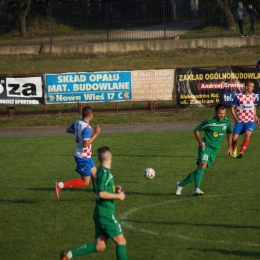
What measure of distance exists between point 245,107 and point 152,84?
10.2m

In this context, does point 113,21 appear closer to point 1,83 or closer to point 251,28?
point 251,28

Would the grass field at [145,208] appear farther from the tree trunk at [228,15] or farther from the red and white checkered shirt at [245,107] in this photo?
the tree trunk at [228,15]

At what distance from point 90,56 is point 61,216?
2742 centimetres

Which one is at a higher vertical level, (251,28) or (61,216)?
(251,28)

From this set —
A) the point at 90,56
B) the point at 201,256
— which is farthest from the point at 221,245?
the point at 90,56

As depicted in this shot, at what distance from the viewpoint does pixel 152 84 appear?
2942 cm

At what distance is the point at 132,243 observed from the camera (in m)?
10.8

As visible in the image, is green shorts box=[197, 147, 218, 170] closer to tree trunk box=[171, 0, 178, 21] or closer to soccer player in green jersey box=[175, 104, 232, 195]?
soccer player in green jersey box=[175, 104, 232, 195]

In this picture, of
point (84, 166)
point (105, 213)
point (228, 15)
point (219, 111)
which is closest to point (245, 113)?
point (219, 111)

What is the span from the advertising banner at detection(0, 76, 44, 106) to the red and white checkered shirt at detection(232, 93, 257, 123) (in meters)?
11.8

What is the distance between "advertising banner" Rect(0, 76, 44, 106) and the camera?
29.3 m

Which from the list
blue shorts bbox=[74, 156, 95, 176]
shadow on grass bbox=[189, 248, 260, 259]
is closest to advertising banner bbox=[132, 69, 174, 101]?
blue shorts bbox=[74, 156, 95, 176]

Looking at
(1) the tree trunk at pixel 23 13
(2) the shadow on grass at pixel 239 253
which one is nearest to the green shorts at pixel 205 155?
(2) the shadow on grass at pixel 239 253

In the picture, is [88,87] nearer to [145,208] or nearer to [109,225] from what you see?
[145,208]
